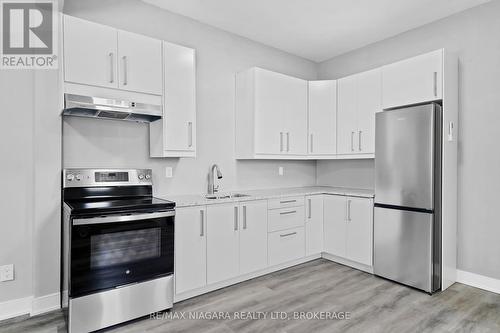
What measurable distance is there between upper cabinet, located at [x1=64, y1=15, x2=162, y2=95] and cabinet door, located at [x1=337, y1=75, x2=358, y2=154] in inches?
93.0

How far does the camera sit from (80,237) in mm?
2008

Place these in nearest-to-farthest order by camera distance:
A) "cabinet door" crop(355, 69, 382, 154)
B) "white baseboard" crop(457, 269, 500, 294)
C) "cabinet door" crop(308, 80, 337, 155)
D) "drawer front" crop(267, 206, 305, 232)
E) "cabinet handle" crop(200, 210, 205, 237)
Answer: "cabinet handle" crop(200, 210, 205, 237)
"white baseboard" crop(457, 269, 500, 294)
"drawer front" crop(267, 206, 305, 232)
"cabinet door" crop(355, 69, 382, 154)
"cabinet door" crop(308, 80, 337, 155)

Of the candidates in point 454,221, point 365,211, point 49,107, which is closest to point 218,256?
point 365,211

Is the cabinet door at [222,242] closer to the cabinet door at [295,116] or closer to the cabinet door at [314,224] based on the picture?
the cabinet door at [314,224]

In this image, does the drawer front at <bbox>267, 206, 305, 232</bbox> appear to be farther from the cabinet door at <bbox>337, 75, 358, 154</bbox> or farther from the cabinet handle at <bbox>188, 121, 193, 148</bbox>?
the cabinet handle at <bbox>188, 121, 193, 148</bbox>

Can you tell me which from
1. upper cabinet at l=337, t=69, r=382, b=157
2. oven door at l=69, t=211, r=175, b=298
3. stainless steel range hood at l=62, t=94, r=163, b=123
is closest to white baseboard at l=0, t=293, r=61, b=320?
oven door at l=69, t=211, r=175, b=298

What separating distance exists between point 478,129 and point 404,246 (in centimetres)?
143

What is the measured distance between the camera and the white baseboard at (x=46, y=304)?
2.34 meters

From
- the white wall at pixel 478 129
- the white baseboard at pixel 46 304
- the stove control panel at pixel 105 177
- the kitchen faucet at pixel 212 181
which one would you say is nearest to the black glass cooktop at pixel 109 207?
the stove control panel at pixel 105 177

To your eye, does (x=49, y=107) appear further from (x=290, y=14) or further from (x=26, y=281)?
(x=290, y=14)

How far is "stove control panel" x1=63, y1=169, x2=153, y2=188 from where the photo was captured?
8.14 ft

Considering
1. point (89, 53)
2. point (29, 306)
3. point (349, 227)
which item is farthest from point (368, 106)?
point (29, 306)

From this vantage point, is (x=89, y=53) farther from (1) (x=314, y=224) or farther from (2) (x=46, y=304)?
(1) (x=314, y=224)

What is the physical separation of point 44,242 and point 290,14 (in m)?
3.22
